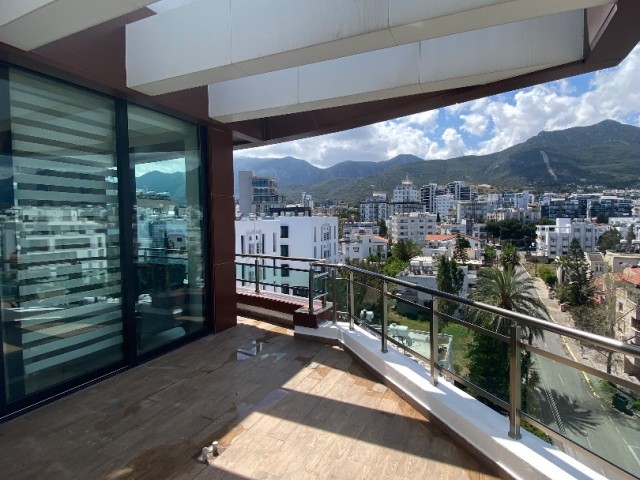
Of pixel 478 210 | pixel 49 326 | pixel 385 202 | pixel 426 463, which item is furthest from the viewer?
pixel 385 202

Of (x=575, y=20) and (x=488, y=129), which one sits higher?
(x=488, y=129)

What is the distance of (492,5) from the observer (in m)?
1.71

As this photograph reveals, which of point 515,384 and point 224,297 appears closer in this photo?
point 515,384

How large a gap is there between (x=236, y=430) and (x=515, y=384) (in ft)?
5.91

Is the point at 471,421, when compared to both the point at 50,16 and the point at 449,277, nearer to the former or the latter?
the point at 50,16

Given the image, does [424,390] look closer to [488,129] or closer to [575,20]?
[575,20]

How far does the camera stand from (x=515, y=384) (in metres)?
1.97

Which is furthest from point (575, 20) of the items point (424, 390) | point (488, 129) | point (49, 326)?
point (488, 129)

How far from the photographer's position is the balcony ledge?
68.8 inches

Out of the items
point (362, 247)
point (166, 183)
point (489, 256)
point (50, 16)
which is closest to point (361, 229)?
point (362, 247)

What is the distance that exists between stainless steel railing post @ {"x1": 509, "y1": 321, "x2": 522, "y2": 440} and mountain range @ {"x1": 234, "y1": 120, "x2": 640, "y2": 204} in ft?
203

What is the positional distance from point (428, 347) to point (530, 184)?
331 feet

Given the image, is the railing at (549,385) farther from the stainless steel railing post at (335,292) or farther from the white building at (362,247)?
the white building at (362,247)

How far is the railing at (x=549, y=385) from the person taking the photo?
1567 millimetres
